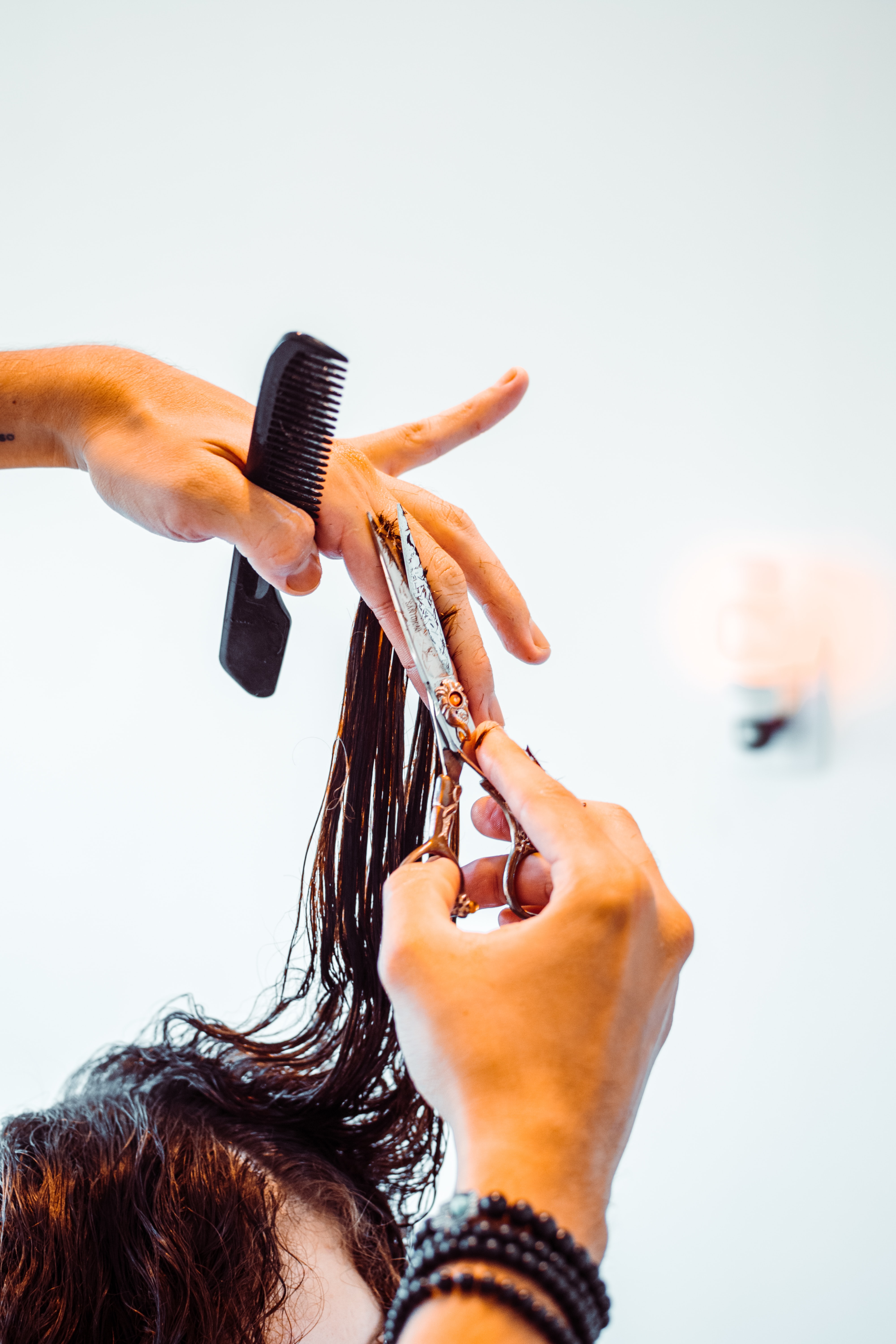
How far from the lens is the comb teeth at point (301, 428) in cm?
70

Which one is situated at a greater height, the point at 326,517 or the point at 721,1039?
the point at 326,517

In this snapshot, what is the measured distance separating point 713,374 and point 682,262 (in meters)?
0.20

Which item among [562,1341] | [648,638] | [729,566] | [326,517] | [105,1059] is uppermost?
[729,566]

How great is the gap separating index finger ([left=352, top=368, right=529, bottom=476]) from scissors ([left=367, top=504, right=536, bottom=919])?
0.67 ft

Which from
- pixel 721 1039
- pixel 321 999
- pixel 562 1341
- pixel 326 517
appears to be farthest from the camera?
pixel 721 1039

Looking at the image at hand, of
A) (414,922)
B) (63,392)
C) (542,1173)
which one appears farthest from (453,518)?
(542,1173)

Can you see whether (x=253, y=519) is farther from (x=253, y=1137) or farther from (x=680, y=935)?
(x=253, y=1137)

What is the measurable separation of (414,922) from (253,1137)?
565 millimetres

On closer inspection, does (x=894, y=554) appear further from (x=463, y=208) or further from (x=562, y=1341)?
(x=562, y=1341)

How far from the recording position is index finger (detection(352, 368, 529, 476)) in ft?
3.32

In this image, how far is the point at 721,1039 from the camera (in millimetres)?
1422

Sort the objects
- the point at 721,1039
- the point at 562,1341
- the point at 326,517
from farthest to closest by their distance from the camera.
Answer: the point at 721,1039 → the point at 326,517 → the point at 562,1341

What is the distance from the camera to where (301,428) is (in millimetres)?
736

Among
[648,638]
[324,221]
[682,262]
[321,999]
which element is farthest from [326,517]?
[682,262]
